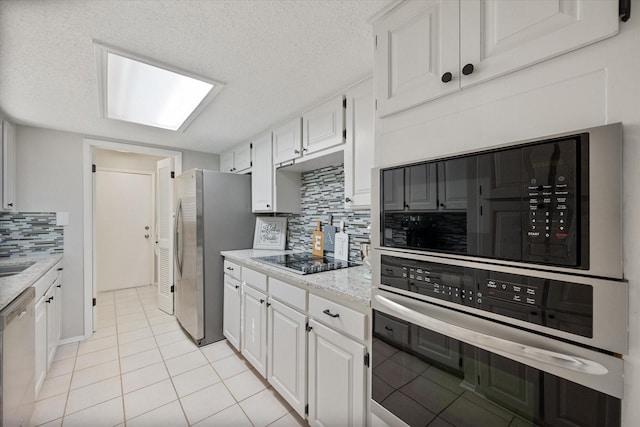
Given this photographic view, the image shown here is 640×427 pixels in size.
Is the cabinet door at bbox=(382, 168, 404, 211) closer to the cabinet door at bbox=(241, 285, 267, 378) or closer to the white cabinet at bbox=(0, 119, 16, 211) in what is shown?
the cabinet door at bbox=(241, 285, 267, 378)

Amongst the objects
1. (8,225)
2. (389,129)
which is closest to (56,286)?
(8,225)

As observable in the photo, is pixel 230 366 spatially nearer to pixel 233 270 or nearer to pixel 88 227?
pixel 233 270

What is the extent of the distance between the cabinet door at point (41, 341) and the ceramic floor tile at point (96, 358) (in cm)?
28

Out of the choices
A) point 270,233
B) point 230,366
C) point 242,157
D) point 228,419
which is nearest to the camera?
point 228,419

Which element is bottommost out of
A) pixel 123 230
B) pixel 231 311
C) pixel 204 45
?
pixel 231 311

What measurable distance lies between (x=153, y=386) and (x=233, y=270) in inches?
39.7

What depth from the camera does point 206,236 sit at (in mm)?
2621

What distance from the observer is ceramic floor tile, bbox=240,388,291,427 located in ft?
5.49

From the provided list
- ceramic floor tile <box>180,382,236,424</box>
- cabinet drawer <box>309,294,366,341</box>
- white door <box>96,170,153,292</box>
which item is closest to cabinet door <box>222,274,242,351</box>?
ceramic floor tile <box>180,382,236,424</box>

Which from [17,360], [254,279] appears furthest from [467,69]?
[17,360]

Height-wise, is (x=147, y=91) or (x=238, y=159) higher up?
(x=147, y=91)

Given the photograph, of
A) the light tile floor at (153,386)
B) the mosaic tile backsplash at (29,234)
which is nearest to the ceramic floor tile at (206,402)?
the light tile floor at (153,386)

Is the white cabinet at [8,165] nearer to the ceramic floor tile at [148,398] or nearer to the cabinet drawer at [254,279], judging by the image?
the ceramic floor tile at [148,398]

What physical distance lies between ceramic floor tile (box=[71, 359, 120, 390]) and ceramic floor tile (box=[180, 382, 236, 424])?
0.81 metres
